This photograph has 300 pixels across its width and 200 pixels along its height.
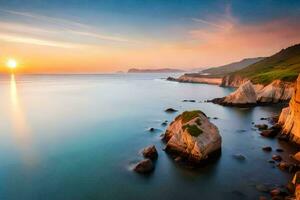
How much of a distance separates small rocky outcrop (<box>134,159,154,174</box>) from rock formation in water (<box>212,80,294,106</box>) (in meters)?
61.0

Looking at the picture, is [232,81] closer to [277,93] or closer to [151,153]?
Answer: [277,93]

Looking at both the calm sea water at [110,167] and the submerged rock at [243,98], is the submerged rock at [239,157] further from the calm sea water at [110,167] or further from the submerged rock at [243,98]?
the submerged rock at [243,98]

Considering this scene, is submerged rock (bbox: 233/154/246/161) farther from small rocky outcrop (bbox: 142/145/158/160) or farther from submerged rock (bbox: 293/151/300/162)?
small rocky outcrop (bbox: 142/145/158/160)

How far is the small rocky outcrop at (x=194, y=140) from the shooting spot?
110 feet

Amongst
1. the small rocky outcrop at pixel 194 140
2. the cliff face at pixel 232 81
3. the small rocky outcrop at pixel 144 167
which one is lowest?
the cliff face at pixel 232 81

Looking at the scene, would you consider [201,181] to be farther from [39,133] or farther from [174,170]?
[39,133]

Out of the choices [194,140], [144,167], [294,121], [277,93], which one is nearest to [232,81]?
[277,93]

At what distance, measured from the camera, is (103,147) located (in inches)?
1608

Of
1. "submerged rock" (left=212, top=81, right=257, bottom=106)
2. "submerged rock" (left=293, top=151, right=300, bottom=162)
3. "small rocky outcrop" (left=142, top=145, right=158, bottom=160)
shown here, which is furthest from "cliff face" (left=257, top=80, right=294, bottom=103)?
"small rocky outcrop" (left=142, top=145, right=158, bottom=160)

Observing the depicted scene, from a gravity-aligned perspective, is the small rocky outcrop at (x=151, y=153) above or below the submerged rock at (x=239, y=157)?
above

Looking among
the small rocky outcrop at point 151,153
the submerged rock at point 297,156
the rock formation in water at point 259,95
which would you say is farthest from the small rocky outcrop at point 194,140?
the rock formation in water at point 259,95

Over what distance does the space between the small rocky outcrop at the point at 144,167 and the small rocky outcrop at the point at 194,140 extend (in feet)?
17.2

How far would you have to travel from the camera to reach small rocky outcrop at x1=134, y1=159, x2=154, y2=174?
30.8 meters

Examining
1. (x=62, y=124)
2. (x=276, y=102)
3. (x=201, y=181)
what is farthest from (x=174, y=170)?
(x=276, y=102)
